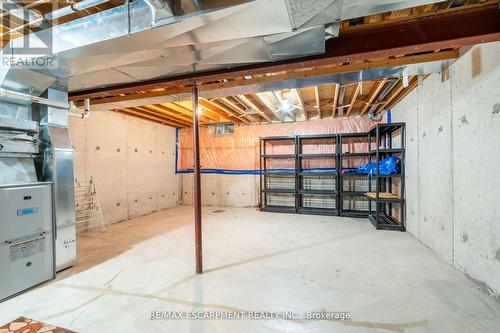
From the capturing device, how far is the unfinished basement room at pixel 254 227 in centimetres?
167

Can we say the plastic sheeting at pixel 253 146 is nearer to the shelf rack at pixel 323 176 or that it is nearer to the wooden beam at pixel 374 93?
the shelf rack at pixel 323 176

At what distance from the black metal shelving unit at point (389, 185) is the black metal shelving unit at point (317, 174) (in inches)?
32.6

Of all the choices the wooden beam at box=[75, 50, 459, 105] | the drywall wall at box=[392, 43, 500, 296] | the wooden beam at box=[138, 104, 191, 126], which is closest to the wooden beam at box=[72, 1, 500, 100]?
the drywall wall at box=[392, 43, 500, 296]

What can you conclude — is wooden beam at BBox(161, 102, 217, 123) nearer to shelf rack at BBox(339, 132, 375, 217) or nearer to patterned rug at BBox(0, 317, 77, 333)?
shelf rack at BBox(339, 132, 375, 217)

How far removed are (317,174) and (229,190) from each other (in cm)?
249

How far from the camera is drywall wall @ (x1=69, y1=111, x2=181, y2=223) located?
14.2ft

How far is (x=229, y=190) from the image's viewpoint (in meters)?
6.49

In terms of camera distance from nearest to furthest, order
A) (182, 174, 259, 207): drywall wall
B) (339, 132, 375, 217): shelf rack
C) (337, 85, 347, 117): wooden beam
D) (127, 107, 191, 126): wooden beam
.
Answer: (337, 85, 347, 117): wooden beam < (127, 107, 191, 126): wooden beam < (339, 132, 375, 217): shelf rack < (182, 174, 259, 207): drywall wall

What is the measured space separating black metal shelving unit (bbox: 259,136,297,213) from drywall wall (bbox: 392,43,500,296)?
9.01 feet

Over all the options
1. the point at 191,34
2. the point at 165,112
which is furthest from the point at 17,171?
the point at 165,112

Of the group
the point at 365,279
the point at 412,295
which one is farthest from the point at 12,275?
the point at 412,295

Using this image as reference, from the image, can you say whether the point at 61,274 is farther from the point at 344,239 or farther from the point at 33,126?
the point at 344,239

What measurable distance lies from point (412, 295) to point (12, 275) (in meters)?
3.57

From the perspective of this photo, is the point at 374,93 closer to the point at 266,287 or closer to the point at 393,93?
the point at 393,93
